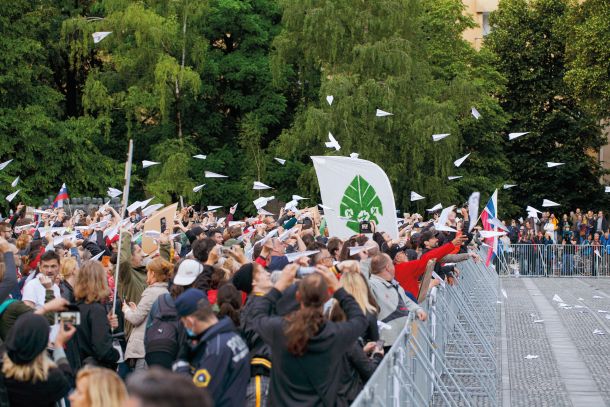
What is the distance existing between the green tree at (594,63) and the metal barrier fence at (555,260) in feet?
33.0

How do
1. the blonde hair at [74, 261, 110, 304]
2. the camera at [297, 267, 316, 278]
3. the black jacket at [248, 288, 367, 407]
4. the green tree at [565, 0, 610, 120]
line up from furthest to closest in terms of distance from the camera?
the green tree at [565, 0, 610, 120] < the blonde hair at [74, 261, 110, 304] < the camera at [297, 267, 316, 278] < the black jacket at [248, 288, 367, 407]

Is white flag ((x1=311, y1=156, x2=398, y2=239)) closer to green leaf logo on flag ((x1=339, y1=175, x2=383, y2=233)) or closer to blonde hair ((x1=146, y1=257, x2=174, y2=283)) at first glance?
green leaf logo on flag ((x1=339, y1=175, x2=383, y2=233))

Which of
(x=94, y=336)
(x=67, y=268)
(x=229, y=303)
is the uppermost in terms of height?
(x=229, y=303)

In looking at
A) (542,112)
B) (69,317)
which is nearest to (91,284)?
(69,317)

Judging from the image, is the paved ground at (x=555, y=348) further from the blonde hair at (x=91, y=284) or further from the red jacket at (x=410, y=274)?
the blonde hair at (x=91, y=284)

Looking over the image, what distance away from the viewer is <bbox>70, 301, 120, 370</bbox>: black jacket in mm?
8641

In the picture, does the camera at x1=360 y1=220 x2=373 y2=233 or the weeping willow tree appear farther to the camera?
the weeping willow tree

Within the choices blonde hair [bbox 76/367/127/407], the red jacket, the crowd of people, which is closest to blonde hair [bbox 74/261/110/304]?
the crowd of people

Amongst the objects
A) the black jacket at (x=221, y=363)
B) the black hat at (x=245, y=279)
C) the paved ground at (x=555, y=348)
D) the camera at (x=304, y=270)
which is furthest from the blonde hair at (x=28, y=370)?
the paved ground at (x=555, y=348)

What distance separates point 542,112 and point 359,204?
42154 mm

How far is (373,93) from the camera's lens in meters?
44.7

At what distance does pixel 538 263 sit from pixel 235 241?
963 inches

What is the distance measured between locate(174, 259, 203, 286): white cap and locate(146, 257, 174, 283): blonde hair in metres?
0.86

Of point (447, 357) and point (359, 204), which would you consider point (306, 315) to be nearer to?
point (447, 357)
